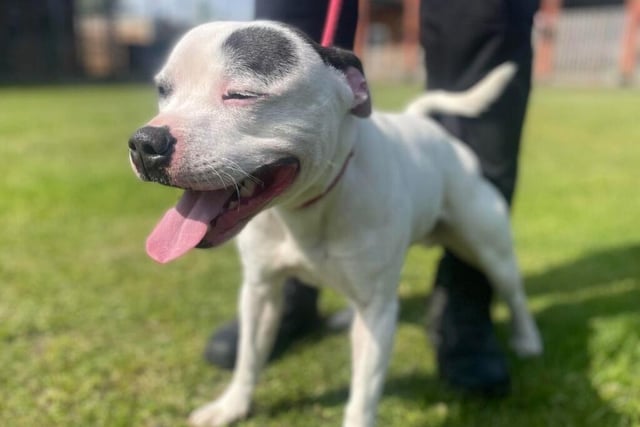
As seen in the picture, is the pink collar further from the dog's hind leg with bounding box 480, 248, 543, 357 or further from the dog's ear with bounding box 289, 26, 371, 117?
the dog's hind leg with bounding box 480, 248, 543, 357

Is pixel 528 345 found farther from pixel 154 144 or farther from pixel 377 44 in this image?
pixel 377 44

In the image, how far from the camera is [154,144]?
1.29 m

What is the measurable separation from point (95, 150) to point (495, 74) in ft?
→ 16.3

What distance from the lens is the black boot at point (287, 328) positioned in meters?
2.29

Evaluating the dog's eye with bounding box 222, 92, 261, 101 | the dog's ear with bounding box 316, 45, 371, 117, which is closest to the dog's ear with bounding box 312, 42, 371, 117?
the dog's ear with bounding box 316, 45, 371, 117

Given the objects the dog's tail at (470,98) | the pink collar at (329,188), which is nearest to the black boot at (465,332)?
the dog's tail at (470,98)

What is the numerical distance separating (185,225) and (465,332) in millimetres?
1260

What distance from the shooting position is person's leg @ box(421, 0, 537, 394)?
2154 millimetres

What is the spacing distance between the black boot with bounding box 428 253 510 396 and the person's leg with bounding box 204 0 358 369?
497 millimetres

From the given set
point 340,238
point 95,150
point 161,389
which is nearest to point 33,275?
point 161,389

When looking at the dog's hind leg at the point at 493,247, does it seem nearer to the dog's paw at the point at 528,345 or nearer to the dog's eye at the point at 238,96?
the dog's paw at the point at 528,345

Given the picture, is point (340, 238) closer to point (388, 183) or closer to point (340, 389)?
point (388, 183)

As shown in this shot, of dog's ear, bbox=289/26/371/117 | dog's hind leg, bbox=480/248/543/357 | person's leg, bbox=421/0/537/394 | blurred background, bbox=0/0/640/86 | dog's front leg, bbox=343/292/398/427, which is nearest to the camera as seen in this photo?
dog's ear, bbox=289/26/371/117

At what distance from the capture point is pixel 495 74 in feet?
7.38
